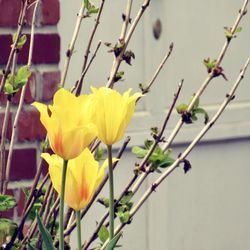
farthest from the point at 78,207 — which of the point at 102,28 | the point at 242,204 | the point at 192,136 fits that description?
the point at 242,204

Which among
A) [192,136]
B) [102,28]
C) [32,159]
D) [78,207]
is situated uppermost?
[102,28]

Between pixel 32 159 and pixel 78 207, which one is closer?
pixel 78 207

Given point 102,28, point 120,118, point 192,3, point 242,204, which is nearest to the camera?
point 120,118

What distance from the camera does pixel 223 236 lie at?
3148 millimetres

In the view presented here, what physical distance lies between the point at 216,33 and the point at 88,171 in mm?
2056

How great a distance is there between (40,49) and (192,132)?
105 centimetres

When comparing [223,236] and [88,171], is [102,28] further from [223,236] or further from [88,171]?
[88,171]

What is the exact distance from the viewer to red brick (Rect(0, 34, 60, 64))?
2021 mm

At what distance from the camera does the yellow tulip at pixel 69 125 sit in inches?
38.3

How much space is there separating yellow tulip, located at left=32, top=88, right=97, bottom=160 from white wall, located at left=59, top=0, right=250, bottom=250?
1.75m

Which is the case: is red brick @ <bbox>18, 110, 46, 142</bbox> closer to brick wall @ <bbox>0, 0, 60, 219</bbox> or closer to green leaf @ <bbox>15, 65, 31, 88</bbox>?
brick wall @ <bbox>0, 0, 60, 219</bbox>

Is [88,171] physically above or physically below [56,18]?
below

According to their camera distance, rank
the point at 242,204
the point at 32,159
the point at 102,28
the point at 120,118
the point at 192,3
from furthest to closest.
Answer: the point at 242,204
the point at 192,3
the point at 102,28
the point at 32,159
the point at 120,118

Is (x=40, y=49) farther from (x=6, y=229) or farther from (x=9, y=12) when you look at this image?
(x=6, y=229)
